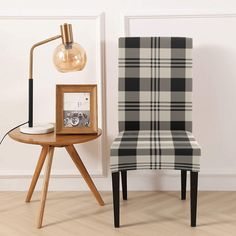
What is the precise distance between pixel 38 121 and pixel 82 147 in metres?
0.32

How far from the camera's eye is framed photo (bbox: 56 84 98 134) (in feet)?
9.16

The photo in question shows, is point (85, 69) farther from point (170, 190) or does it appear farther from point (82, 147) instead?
point (170, 190)

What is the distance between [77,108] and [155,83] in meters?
0.48

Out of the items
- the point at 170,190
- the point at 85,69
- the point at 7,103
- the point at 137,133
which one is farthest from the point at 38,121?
the point at 170,190

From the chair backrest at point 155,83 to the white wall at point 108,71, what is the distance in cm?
20

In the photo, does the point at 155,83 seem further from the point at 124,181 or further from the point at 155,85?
the point at 124,181

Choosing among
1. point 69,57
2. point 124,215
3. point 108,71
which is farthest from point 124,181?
point 69,57

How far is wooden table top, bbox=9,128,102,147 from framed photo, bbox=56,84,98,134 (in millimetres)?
48

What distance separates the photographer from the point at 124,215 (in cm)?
282

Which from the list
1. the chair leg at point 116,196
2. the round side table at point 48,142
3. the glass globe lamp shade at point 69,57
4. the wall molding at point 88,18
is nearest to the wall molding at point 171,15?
the wall molding at point 88,18

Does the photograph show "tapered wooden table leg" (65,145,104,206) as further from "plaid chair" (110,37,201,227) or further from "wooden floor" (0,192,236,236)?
"plaid chair" (110,37,201,227)

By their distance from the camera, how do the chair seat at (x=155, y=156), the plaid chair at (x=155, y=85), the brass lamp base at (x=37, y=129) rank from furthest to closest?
1. the plaid chair at (x=155, y=85)
2. the brass lamp base at (x=37, y=129)
3. the chair seat at (x=155, y=156)

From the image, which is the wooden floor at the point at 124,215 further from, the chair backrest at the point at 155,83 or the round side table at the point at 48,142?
the chair backrest at the point at 155,83

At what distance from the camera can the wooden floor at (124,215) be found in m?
2.59
